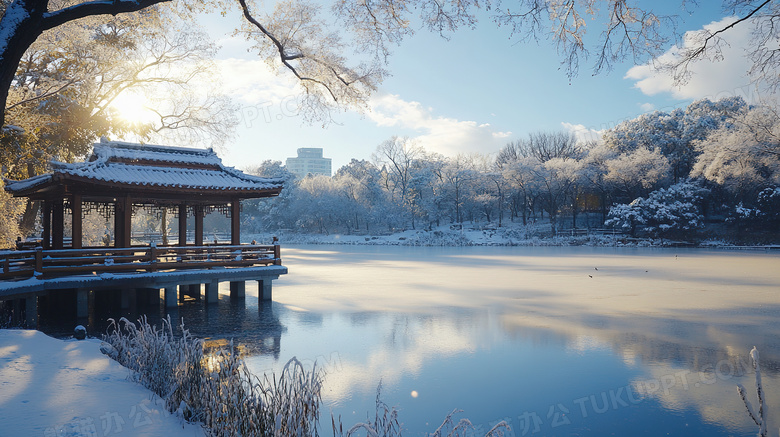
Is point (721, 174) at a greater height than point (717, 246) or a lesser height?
greater

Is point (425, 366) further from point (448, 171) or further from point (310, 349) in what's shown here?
point (448, 171)

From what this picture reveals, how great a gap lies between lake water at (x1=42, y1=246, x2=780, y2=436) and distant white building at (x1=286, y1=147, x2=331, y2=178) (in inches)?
6682

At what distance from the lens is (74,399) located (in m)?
4.55

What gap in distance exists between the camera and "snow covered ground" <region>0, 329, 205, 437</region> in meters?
3.95

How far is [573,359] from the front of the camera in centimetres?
778

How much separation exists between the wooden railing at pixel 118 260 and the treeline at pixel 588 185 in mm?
24386


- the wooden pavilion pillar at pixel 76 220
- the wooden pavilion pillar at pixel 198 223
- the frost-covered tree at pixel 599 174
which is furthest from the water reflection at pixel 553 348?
the frost-covered tree at pixel 599 174

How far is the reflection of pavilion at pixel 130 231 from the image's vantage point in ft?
34.7

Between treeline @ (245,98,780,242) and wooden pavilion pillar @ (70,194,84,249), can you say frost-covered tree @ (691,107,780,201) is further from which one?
wooden pavilion pillar @ (70,194,84,249)

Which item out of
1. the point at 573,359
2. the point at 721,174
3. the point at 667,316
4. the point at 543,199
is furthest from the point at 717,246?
the point at 573,359

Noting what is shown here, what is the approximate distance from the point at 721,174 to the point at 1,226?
3271cm

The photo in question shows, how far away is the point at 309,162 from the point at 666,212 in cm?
15775

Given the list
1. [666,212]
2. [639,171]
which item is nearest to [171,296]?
[666,212]

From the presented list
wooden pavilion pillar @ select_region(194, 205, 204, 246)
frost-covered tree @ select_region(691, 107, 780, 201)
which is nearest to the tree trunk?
wooden pavilion pillar @ select_region(194, 205, 204, 246)
